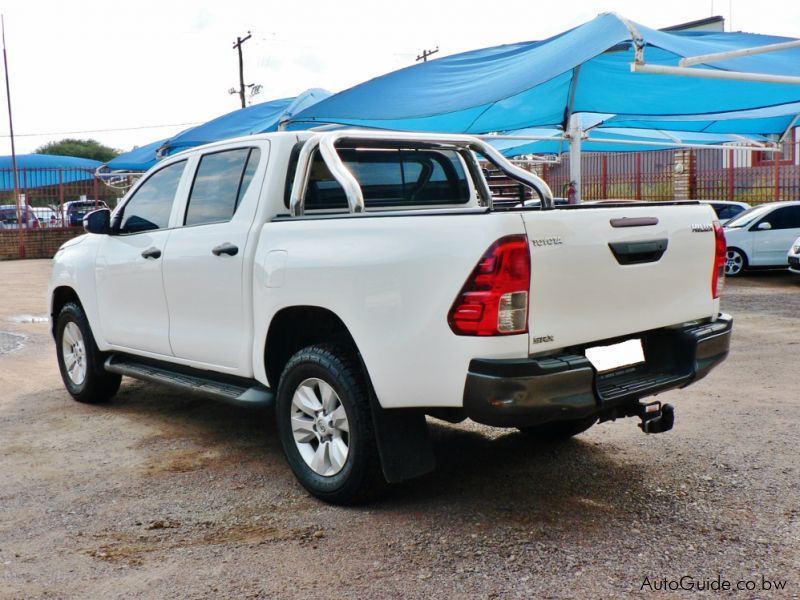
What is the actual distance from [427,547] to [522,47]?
946 centimetres

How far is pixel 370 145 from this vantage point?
16.9ft

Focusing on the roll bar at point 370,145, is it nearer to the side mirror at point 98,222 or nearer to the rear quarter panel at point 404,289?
the rear quarter panel at point 404,289

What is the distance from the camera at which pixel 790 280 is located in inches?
607

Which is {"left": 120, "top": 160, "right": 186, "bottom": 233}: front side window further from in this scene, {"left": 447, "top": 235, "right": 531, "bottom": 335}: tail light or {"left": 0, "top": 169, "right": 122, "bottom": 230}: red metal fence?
{"left": 0, "top": 169, "right": 122, "bottom": 230}: red metal fence

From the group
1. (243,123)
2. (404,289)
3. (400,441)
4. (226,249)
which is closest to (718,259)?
(404,289)

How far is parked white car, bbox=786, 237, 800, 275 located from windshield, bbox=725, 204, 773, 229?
1.44 meters

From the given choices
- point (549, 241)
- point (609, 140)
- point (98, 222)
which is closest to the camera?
point (549, 241)

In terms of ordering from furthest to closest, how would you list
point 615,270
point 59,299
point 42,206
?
point 42,206, point 59,299, point 615,270

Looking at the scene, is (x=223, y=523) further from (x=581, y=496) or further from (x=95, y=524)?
(x=581, y=496)

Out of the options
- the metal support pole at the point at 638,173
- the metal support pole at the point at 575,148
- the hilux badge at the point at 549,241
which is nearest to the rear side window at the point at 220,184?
the hilux badge at the point at 549,241

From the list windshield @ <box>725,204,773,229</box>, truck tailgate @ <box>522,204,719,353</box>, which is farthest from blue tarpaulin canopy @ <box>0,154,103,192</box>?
truck tailgate @ <box>522,204,719,353</box>

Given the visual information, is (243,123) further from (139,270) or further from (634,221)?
(634,221)

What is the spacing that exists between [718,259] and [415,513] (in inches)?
81.0

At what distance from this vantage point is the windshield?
15844 mm
